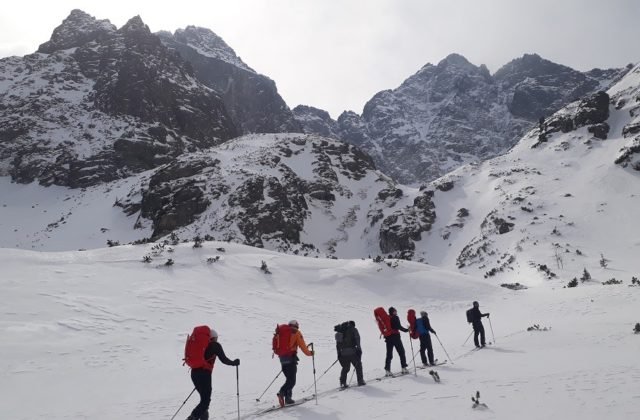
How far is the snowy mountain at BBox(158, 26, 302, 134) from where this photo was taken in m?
150

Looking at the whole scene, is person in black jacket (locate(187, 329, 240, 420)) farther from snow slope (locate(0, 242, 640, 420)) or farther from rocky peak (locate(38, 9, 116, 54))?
rocky peak (locate(38, 9, 116, 54))

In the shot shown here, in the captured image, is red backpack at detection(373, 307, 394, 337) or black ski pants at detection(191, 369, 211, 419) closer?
black ski pants at detection(191, 369, 211, 419)

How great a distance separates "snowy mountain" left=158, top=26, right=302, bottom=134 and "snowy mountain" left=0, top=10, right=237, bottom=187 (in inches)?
1660

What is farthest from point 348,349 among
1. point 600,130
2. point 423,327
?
point 600,130

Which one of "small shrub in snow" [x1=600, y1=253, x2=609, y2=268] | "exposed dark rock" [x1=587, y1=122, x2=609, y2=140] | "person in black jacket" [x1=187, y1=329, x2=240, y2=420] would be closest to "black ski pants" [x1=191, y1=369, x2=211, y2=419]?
"person in black jacket" [x1=187, y1=329, x2=240, y2=420]

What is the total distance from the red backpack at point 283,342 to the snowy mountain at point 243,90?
141268 mm

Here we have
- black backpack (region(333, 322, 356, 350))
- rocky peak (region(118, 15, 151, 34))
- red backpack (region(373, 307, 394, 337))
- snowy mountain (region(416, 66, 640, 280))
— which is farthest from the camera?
rocky peak (region(118, 15, 151, 34))

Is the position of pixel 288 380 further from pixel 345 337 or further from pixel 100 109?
pixel 100 109

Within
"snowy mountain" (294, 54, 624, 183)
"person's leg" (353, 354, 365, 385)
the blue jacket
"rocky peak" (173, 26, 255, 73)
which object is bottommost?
"person's leg" (353, 354, 365, 385)

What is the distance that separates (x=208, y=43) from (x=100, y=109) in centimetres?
10553

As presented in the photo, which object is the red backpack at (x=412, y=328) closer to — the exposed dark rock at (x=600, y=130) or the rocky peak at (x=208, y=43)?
the exposed dark rock at (x=600, y=130)

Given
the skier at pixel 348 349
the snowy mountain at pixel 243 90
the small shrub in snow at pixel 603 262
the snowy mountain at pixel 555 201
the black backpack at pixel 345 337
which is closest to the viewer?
the skier at pixel 348 349

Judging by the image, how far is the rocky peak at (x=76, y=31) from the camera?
4237 inches

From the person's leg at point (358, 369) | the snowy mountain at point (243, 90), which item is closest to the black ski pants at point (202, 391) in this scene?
the person's leg at point (358, 369)
